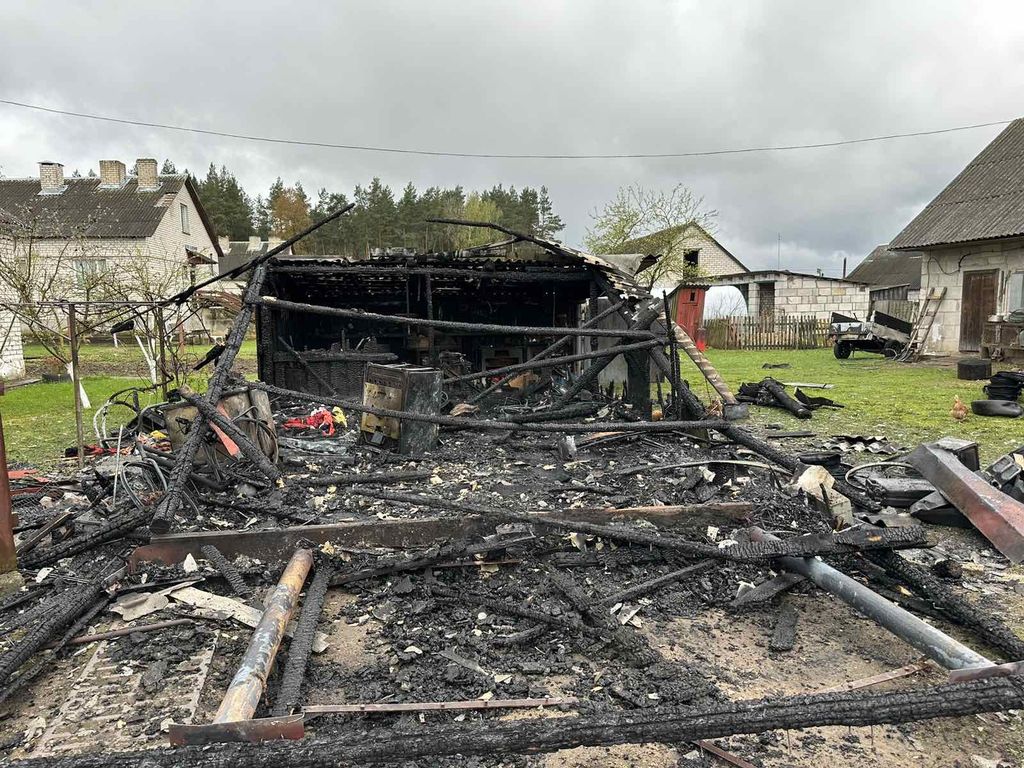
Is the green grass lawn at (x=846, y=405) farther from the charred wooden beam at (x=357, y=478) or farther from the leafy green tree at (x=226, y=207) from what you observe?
the leafy green tree at (x=226, y=207)

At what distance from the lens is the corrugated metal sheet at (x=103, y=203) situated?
1205 inches

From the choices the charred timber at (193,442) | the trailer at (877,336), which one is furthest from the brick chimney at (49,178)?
the trailer at (877,336)

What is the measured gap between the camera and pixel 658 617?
11.2 feet

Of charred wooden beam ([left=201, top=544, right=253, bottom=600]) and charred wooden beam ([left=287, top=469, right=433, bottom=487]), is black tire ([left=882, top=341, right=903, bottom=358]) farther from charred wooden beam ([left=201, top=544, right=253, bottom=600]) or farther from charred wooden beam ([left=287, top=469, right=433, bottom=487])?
charred wooden beam ([left=201, top=544, right=253, bottom=600])

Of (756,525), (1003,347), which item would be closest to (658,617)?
(756,525)

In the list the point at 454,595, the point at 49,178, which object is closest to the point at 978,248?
the point at 454,595

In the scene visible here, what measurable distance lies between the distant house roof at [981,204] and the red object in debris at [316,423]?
→ 18548mm

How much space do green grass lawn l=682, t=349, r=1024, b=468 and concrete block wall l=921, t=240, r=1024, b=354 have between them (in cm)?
181

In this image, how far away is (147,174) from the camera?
33.6 m

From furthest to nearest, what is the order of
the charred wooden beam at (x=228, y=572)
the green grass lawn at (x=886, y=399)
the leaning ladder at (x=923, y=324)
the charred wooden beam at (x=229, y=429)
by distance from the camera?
1. the leaning ladder at (x=923, y=324)
2. the green grass lawn at (x=886, y=399)
3. the charred wooden beam at (x=229, y=429)
4. the charred wooden beam at (x=228, y=572)

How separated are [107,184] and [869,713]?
138 ft

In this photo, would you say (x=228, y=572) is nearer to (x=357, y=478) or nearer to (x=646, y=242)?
(x=357, y=478)

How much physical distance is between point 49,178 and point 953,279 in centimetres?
4293

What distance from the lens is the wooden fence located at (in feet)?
87.0
